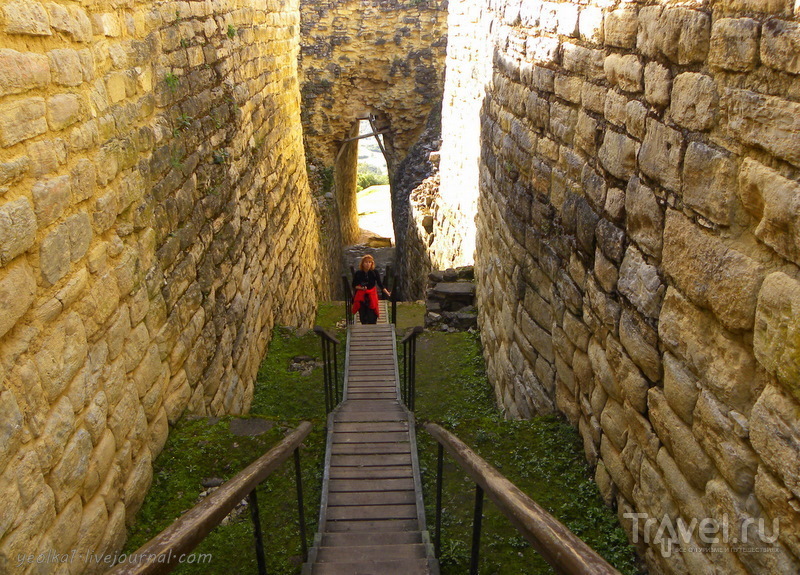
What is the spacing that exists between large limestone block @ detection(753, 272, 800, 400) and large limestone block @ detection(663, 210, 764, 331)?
0.06m

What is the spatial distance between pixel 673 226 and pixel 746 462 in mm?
863

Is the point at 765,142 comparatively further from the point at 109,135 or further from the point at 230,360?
the point at 230,360

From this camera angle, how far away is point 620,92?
2828 mm

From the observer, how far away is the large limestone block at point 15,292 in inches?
88.0

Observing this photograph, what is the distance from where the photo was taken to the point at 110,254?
325 centimetres

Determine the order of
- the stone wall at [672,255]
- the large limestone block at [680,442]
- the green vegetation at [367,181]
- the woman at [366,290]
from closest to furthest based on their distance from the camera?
1. the stone wall at [672,255]
2. the large limestone block at [680,442]
3. the woman at [366,290]
4. the green vegetation at [367,181]

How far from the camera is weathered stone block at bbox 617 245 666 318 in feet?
8.24

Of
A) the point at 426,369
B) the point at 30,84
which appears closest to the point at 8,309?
the point at 30,84

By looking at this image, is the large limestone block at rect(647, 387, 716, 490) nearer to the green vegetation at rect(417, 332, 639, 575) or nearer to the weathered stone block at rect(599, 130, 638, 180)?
the green vegetation at rect(417, 332, 639, 575)

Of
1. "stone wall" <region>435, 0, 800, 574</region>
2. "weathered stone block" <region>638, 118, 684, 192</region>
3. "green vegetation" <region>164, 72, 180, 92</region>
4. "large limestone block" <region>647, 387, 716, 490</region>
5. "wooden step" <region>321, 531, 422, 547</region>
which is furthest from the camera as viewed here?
"green vegetation" <region>164, 72, 180, 92</region>

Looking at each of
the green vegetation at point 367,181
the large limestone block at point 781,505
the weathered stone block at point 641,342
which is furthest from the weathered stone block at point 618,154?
the green vegetation at point 367,181

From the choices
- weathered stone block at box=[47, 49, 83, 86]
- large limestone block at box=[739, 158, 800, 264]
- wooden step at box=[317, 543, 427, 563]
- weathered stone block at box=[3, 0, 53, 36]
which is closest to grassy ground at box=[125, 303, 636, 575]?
wooden step at box=[317, 543, 427, 563]

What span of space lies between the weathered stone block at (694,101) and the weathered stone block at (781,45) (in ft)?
0.94

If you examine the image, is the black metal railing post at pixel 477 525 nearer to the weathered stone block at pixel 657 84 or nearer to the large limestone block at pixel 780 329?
the large limestone block at pixel 780 329
